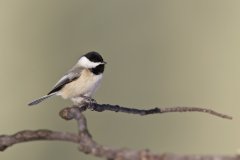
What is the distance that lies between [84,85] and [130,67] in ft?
8.48

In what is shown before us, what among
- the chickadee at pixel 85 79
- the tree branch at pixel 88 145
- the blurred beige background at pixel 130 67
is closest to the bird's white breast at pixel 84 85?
the chickadee at pixel 85 79

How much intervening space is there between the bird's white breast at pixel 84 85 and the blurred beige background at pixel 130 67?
90.8 inches

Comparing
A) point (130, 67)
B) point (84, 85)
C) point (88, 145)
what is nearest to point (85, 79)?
point (84, 85)

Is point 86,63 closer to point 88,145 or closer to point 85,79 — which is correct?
point 85,79

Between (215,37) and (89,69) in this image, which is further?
(215,37)

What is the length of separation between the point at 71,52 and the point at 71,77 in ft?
8.07

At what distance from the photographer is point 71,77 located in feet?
5.97

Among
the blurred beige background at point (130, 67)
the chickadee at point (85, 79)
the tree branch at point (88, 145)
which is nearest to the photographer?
the tree branch at point (88, 145)

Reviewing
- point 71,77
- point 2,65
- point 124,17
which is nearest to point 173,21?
point 124,17

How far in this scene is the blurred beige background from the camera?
4.15m

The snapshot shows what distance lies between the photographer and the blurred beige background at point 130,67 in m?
4.15

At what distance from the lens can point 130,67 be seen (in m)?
4.31

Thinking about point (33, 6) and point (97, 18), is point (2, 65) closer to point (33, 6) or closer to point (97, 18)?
point (33, 6)

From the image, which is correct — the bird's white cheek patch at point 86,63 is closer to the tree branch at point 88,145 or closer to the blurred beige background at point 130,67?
the tree branch at point 88,145
